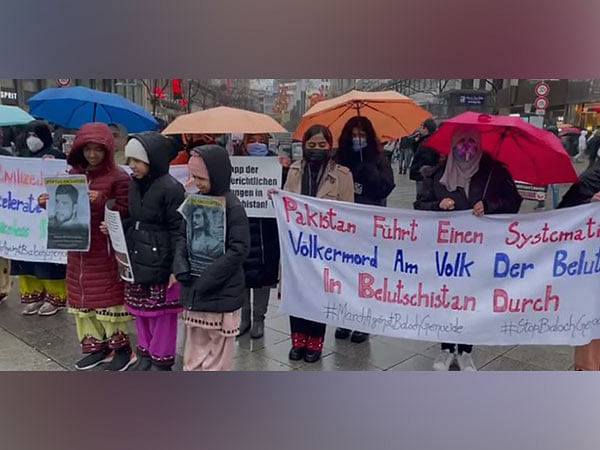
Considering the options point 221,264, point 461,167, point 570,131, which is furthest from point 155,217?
point 570,131

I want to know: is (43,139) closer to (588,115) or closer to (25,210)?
(25,210)

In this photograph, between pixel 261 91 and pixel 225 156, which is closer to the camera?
pixel 225 156

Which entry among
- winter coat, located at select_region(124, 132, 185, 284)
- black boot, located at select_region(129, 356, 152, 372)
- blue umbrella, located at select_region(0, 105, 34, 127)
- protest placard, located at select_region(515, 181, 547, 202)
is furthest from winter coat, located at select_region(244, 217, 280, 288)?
protest placard, located at select_region(515, 181, 547, 202)

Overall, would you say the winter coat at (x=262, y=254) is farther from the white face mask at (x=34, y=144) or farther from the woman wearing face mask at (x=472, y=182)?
the white face mask at (x=34, y=144)

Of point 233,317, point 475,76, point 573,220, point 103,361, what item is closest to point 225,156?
point 233,317

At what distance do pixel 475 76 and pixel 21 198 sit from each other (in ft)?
11.4

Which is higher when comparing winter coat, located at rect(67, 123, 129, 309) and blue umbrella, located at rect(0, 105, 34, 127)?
blue umbrella, located at rect(0, 105, 34, 127)

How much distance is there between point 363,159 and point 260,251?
1027 millimetres

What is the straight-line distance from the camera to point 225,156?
2.83m

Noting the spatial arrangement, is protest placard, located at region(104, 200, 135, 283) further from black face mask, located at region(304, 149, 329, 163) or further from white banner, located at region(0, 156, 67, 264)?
black face mask, located at region(304, 149, 329, 163)

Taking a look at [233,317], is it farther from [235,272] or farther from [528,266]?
[528,266]

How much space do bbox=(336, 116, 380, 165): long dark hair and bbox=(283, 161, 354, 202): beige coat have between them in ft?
0.99

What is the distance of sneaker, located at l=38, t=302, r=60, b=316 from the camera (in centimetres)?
430

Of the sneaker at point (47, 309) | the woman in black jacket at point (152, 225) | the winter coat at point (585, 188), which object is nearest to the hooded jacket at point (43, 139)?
the sneaker at point (47, 309)
